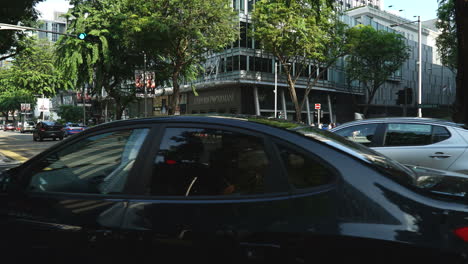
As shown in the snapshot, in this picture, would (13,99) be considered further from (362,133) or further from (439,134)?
(439,134)

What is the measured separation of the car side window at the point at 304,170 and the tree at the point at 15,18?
53.4 ft

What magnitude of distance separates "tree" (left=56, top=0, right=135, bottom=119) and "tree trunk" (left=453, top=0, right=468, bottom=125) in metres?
18.7

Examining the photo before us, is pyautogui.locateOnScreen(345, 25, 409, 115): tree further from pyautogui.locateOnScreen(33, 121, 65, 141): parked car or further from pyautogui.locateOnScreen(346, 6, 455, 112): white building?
pyautogui.locateOnScreen(33, 121, 65, 141): parked car

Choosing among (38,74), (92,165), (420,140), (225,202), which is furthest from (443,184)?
(38,74)

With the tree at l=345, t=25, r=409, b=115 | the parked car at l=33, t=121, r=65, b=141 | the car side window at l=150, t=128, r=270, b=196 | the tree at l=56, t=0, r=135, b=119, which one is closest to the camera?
the car side window at l=150, t=128, r=270, b=196

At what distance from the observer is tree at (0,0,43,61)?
14.6 metres

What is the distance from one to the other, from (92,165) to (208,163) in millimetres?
881

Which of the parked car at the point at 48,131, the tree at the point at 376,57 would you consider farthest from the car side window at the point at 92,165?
the tree at the point at 376,57

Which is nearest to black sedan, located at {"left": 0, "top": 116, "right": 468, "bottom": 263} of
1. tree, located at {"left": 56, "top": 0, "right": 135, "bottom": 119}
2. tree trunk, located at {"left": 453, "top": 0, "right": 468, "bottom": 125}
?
tree trunk, located at {"left": 453, "top": 0, "right": 468, "bottom": 125}

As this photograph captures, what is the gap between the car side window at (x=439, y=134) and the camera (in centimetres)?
540

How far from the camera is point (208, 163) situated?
202 cm

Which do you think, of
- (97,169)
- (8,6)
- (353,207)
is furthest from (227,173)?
(8,6)

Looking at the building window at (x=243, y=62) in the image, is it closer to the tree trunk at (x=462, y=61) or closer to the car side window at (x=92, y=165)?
the tree trunk at (x=462, y=61)

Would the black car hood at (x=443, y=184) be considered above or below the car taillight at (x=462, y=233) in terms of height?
above
